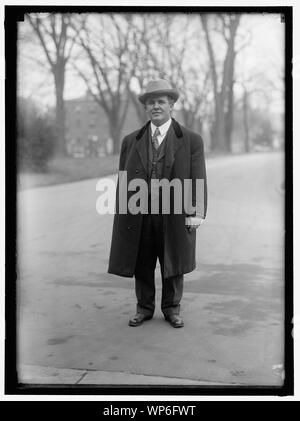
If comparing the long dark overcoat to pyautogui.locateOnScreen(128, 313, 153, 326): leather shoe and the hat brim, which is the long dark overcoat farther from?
pyautogui.locateOnScreen(128, 313, 153, 326): leather shoe

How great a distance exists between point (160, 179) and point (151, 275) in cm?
73

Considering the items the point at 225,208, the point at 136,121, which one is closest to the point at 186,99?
the point at 136,121

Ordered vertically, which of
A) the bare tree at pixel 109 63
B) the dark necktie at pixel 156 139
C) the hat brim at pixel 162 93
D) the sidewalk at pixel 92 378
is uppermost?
the bare tree at pixel 109 63

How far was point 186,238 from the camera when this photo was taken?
12.7 feet

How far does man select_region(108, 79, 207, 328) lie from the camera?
3.82 meters

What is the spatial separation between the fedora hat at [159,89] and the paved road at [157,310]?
800mm

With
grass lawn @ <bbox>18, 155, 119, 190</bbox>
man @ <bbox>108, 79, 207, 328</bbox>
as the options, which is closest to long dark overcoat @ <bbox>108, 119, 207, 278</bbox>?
man @ <bbox>108, 79, 207, 328</bbox>

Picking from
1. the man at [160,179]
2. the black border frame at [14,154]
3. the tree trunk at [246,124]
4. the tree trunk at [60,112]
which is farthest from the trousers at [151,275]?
the tree trunk at [246,124]

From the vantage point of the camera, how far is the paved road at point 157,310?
11.2 feet

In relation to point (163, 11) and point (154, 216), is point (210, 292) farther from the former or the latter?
point (163, 11)

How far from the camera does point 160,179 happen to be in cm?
383

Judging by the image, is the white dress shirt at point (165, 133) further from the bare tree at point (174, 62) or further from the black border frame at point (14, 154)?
the black border frame at point (14, 154)

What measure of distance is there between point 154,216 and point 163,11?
1.34 metres

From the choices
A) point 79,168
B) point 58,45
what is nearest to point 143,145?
point 79,168
